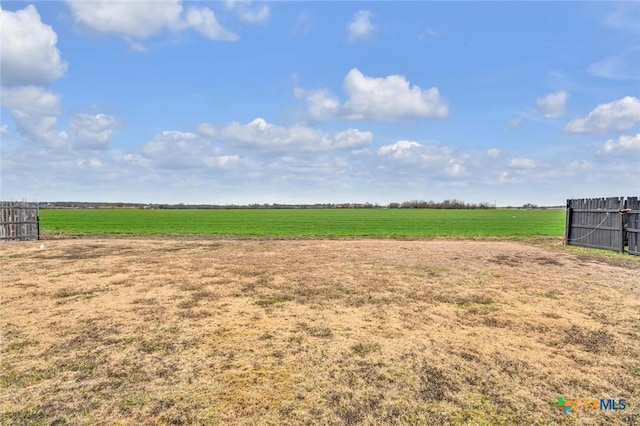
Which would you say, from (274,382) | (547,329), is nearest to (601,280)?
(547,329)

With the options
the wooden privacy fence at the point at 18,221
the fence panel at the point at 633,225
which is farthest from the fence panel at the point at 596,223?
the wooden privacy fence at the point at 18,221

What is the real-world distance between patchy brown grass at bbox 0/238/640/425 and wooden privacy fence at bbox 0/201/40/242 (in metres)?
10.8

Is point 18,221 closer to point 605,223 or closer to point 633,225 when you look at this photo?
point 605,223

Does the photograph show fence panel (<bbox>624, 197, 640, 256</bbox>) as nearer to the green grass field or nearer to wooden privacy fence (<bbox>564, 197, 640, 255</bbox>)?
wooden privacy fence (<bbox>564, 197, 640, 255</bbox>)

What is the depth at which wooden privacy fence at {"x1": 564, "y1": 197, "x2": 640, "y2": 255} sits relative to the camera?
13.6 metres

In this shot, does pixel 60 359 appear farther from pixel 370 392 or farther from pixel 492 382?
pixel 492 382

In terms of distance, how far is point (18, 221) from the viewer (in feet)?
58.1

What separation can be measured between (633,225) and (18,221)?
84.8ft

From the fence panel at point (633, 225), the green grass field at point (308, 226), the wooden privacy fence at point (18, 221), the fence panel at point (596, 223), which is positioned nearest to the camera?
the fence panel at point (633, 225)

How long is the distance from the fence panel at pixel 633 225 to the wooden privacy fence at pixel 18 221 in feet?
83.6

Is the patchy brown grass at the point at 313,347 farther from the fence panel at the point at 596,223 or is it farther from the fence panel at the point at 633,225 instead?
the fence panel at the point at 596,223

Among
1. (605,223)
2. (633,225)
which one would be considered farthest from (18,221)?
(633,225)

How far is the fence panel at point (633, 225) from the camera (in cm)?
1330

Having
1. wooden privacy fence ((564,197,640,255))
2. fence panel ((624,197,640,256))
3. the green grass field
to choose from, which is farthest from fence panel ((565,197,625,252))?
the green grass field
